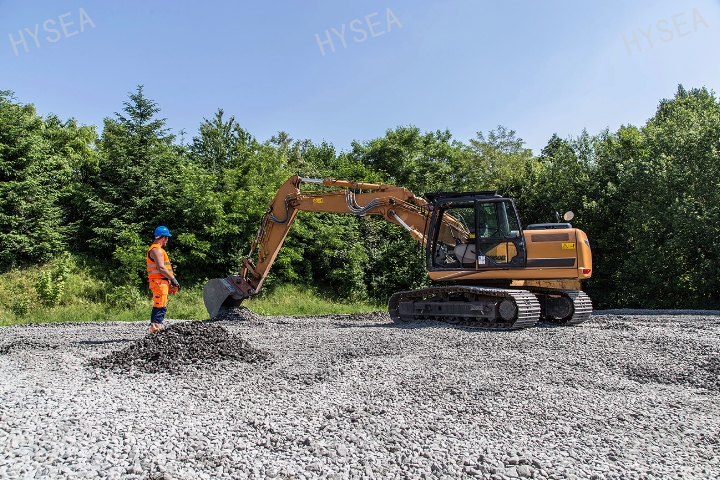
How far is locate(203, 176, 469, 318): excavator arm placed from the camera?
11.6 m

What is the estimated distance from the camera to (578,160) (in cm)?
2181

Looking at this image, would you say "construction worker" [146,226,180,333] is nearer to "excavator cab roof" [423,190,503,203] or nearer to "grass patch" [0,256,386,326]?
"excavator cab roof" [423,190,503,203]

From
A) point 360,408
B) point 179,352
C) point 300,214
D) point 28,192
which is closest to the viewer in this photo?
point 360,408

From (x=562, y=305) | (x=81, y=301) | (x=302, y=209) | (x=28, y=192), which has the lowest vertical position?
(x=562, y=305)

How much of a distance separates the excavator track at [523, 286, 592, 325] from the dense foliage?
310 inches

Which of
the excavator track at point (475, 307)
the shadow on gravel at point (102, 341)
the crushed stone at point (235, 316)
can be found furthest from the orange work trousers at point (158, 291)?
the excavator track at point (475, 307)

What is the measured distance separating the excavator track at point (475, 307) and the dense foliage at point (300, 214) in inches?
314

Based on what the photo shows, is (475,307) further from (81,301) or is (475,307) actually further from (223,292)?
(81,301)

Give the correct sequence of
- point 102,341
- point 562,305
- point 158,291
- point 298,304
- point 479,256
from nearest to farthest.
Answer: point 158,291 → point 102,341 → point 479,256 → point 562,305 → point 298,304

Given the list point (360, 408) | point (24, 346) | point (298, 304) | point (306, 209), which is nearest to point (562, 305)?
point (306, 209)

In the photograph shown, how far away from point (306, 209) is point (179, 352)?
5730 millimetres

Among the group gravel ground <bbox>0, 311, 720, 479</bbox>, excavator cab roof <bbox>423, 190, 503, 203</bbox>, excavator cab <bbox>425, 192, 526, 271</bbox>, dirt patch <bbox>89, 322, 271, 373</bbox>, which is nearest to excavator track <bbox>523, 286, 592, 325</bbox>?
excavator cab <bbox>425, 192, 526, 271</bbox>

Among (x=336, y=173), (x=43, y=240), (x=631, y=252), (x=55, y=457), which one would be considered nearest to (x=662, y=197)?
(x=631, y=252)

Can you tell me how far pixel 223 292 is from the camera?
11938 mm
